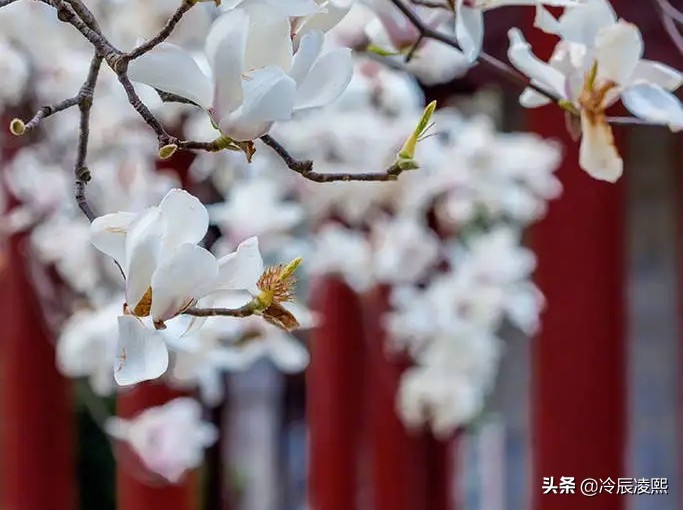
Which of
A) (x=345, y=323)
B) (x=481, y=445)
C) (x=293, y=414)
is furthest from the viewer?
(x=293, y=414)

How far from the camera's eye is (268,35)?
0.31 m

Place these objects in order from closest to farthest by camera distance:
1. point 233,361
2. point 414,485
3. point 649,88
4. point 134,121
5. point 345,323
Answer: point 649,88 < point 233,361 < point 134,121 < point 345,323 < point 414,485

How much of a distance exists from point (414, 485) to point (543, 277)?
2.63ft

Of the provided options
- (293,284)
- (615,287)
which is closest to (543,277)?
(615,287)

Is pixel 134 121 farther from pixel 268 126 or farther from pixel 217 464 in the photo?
pixel 217 464

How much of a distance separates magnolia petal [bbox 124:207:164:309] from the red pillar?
0.73 meters

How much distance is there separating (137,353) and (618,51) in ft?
0.74

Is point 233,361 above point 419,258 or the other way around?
the other way around

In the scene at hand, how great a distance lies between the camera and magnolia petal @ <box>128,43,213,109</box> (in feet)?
1.00

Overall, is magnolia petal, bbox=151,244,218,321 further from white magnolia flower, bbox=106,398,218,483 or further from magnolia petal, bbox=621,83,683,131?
white magnolia flower, bbox=106,398,218,483

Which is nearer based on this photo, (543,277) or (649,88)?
(649,88)

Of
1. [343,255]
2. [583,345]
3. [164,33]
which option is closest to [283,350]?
[583,345]

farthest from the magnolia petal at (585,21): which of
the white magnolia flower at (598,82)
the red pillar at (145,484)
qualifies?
the red pillar at (145,484)

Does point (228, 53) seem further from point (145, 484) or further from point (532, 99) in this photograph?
point (145, 484)
